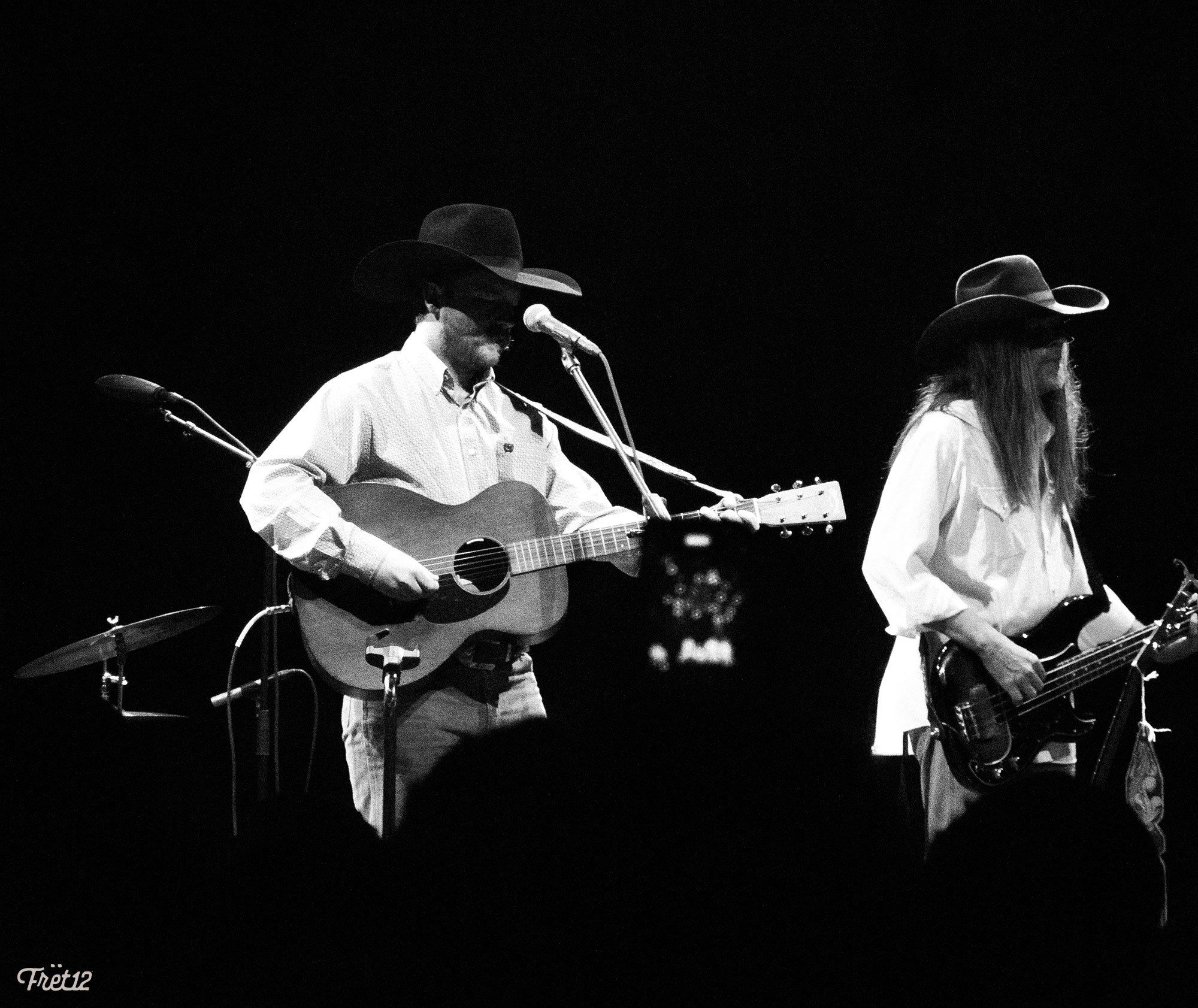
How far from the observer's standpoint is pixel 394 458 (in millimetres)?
3066

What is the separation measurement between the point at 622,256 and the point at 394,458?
6.14ft

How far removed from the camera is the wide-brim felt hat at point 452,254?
10.4 ft

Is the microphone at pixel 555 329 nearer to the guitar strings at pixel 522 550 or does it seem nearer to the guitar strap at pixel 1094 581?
the guitar strings at pixel 522 550

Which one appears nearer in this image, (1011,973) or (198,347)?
(1011,973)

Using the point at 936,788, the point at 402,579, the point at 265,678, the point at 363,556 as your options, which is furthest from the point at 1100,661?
the point at 265,678

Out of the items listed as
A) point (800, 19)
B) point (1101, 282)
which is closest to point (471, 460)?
point (800, 19)

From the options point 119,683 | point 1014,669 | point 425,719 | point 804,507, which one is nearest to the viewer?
point 1014,669

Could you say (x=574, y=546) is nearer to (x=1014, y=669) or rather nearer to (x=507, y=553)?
(x=507, y=553)

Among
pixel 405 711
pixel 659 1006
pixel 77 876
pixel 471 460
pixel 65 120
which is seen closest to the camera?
pixel 659 1006

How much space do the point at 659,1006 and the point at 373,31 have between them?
3936 mm

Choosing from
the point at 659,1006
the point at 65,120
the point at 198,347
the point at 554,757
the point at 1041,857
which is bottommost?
the point at 659,1006

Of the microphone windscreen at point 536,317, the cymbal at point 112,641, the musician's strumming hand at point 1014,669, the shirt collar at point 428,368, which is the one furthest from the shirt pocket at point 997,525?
the cymbal at point 112,641

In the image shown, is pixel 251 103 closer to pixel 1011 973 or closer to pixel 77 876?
pixel 77 876

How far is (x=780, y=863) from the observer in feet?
5.29
